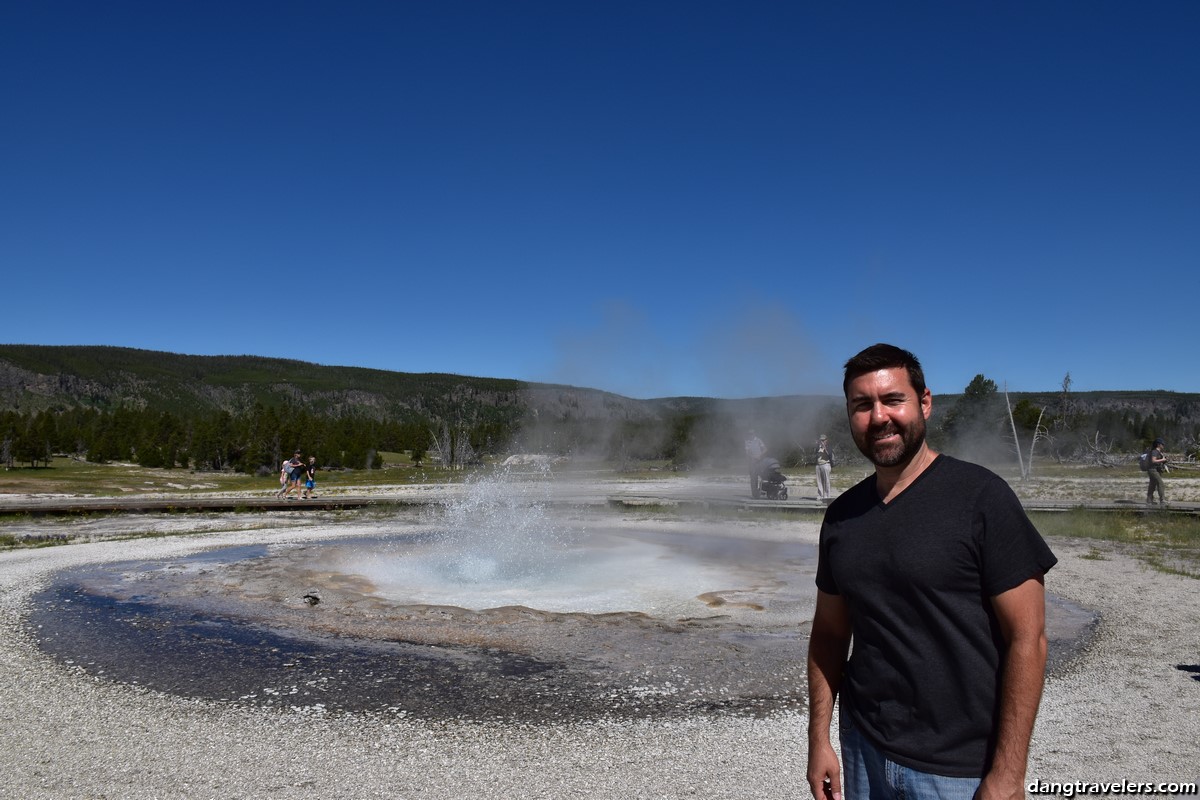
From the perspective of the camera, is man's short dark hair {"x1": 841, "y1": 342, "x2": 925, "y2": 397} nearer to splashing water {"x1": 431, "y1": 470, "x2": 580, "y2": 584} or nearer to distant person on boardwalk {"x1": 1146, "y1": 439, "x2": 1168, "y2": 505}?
splashing water {"x1": 431, "y1": 470, "x2": 580, "y2": 584}

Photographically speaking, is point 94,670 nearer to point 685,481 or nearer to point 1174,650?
point 1174,650

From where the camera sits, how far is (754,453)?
2067 cm

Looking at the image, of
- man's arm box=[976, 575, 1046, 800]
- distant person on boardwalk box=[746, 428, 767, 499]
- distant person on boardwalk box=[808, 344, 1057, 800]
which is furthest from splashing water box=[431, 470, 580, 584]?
man's arm box=[976, 575, 1046, 800]

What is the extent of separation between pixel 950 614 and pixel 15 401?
15084cm

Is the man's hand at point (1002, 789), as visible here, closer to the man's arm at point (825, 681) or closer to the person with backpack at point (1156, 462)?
the man's arm at point (825, 681)

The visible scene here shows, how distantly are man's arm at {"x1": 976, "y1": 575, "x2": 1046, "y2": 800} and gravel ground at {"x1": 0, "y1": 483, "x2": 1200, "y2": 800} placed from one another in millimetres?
2138

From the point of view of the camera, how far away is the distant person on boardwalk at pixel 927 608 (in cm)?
181

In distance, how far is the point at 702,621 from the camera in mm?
7539

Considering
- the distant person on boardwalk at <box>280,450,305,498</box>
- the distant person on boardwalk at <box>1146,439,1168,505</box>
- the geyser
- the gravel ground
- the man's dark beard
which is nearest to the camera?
the man's dark beard

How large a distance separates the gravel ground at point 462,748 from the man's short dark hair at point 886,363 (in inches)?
96.4

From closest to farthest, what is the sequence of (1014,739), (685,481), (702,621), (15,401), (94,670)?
(1014,739), (94,670), (702,621), (685,481), (15,401)

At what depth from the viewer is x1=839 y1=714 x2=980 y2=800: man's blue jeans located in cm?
188

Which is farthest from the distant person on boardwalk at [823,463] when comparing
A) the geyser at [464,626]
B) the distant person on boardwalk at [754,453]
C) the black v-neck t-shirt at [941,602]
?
the black v-neck t-shirt at [941,602]

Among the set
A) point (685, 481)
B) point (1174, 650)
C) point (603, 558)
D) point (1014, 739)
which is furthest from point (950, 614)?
point (685, 481)
